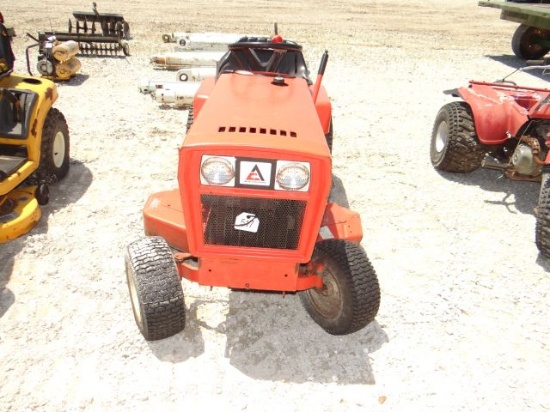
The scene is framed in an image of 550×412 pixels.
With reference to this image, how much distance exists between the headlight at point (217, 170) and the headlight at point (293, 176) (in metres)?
0.28

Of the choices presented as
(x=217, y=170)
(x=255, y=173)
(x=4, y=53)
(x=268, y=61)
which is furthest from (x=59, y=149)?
(x=255, y=173)

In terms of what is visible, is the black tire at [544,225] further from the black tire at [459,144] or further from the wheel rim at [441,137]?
the wheel rim at [441,137]

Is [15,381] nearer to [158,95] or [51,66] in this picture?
[158,95]

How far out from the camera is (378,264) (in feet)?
14.0

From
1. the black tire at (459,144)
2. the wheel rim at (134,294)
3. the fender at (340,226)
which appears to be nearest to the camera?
the wheel rim at (134,294)

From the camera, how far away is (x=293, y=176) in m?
2.77

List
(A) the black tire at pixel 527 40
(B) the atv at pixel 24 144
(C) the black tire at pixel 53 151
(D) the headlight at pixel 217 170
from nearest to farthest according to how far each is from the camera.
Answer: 1. (D) the headlight at pixel 217 170
2. (B) the atv at pixel 24 144
3. (C) the black tire at pixel 53 151
4. (A) the black tire at pixel 527 40

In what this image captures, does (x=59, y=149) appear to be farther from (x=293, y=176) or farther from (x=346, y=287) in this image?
(x=346, y=287)

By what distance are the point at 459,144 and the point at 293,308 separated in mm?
3218

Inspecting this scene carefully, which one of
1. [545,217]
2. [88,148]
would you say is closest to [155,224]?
[88,148]

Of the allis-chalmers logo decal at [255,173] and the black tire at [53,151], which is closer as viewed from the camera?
the allis-chalmers logo decal at [255,173]

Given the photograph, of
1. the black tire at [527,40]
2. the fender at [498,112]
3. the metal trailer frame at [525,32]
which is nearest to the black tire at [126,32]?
the fender at [498,112]

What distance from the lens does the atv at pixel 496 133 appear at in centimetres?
511

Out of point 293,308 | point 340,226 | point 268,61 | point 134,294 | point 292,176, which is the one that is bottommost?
point 293,308
